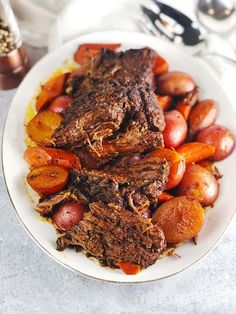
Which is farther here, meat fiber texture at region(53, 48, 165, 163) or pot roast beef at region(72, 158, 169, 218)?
meat fiber texture at region(53, 48, 165, 163)

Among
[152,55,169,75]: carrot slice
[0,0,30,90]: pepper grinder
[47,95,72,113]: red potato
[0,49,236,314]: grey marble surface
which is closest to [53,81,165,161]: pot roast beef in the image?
[47,95,72,113]: red potato

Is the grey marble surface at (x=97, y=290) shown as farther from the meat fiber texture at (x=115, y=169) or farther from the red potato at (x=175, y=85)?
the red potato at (x=175, y=85)

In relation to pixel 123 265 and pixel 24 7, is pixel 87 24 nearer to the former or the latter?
pixel 24 7

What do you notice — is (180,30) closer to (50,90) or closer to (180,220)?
(50,90)

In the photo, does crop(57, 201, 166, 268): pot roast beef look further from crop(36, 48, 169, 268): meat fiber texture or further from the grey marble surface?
the grey marble surface

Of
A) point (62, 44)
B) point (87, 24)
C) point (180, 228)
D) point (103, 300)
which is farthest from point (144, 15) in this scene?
point (103, 300)

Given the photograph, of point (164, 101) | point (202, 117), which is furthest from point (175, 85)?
point (202, 117)
